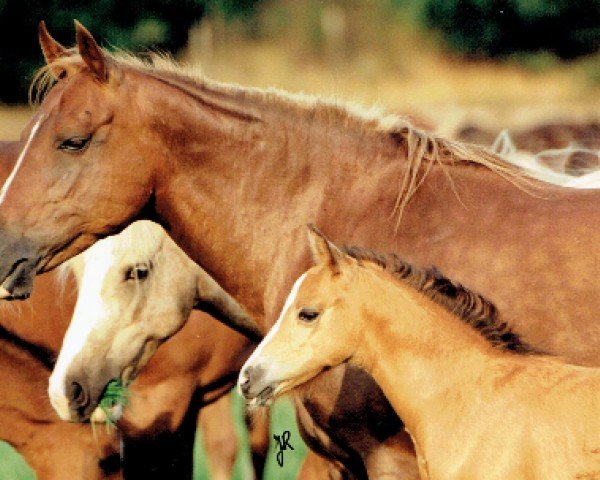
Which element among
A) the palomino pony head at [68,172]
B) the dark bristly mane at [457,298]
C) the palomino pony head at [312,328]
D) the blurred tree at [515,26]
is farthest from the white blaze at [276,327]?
the blurred tree at [515,26]

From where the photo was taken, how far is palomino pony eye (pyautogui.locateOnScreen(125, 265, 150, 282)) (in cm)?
660

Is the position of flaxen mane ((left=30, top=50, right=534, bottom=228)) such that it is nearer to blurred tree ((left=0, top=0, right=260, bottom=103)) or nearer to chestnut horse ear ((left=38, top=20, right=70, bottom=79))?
chestnut horse ear ((left=38, top=20, right=70, bottom=79))

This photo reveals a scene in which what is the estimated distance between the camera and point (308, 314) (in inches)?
190

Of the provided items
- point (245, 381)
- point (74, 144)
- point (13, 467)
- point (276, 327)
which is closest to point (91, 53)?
point (74, 144)

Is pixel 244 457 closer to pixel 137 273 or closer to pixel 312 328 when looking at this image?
pixel 137 273

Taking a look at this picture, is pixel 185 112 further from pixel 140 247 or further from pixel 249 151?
pixel 140 247

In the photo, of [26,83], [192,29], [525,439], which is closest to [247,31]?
[192,29]

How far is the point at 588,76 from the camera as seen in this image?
52.0ft

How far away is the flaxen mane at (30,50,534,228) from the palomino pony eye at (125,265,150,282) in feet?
4.60

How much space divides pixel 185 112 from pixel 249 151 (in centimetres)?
29

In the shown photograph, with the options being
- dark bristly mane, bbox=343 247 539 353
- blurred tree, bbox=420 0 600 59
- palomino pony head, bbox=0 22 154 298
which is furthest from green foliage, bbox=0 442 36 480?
blurred tree, bbox=420 0 600 59

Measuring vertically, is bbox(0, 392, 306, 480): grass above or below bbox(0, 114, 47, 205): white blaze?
below

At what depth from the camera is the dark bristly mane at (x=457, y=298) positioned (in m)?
4.80

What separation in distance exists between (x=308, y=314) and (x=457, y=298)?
0.54 m
